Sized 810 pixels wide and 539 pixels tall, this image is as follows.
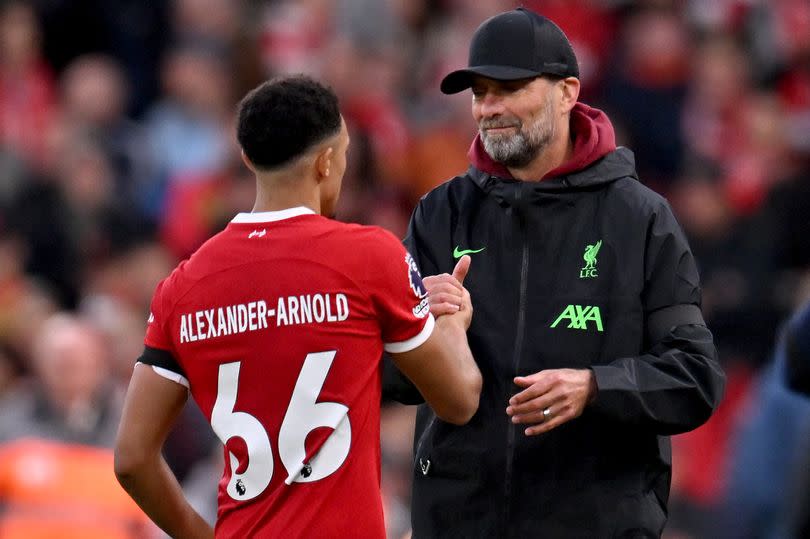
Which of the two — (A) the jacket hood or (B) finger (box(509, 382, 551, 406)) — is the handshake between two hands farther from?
(A) the jacket hood

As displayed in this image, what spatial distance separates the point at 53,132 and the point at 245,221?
7.28 metres

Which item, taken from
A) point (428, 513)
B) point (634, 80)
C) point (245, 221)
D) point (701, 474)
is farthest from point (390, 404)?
point (245, 221)

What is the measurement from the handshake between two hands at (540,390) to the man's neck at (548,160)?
1.74 feet

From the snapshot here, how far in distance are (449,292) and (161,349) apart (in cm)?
81

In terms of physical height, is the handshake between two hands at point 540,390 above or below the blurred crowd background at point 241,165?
above

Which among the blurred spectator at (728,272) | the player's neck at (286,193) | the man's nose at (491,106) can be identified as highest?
the man's nose at (491,106)

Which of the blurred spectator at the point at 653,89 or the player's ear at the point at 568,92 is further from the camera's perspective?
the blurred spectator at the point at 653,89

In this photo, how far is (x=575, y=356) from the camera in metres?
4.80

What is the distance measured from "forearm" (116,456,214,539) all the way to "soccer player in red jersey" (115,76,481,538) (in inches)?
3.7

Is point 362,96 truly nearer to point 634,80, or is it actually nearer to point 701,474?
point 634,80

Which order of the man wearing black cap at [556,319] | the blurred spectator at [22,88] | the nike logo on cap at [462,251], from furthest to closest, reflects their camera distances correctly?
the blurred spectator at [22,88], the nike logo on cap at [462,251], the man wearing black cap at [556,319]

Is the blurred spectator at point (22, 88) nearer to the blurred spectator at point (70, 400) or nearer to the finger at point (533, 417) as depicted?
the blurred spectator at point (70, 400)

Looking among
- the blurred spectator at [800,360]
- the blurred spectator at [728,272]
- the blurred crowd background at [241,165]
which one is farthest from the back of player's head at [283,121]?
the blurred spectator at [728,272]

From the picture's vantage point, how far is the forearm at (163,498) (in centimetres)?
452
